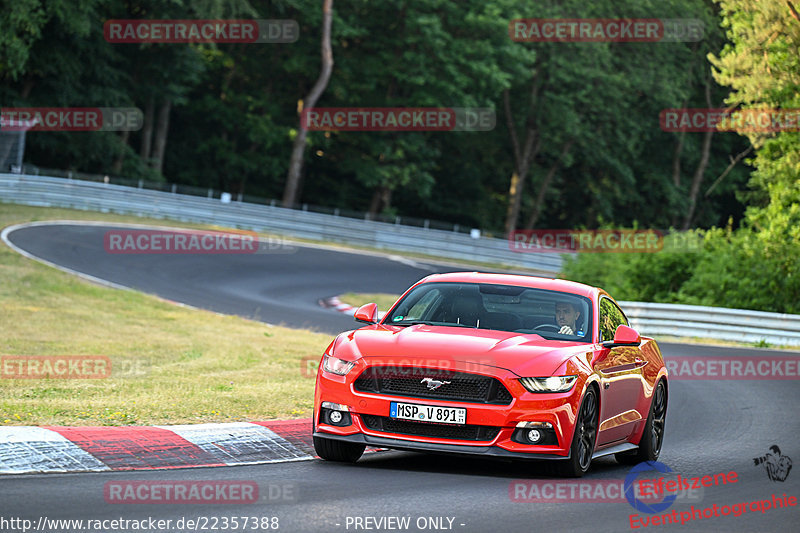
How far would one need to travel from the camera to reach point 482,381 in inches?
336

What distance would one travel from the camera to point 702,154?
69562mm

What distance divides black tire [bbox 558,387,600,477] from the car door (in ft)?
0.39

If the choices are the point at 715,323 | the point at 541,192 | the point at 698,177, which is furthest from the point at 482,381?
the point at 698,177

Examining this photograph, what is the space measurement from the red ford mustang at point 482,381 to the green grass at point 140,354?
76.8 inches

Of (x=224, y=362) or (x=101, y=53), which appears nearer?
(x=224, y=362)

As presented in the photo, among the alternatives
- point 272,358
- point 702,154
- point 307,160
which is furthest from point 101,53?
point 272,358

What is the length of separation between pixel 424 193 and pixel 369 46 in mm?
7459

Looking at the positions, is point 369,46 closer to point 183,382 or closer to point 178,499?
point 183,382

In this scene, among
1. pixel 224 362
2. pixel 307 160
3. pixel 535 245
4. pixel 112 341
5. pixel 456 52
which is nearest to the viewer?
pixel 224 362

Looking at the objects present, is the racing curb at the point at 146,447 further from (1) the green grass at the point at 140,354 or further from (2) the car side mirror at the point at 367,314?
(2) the car side mirror at the point at 367,314

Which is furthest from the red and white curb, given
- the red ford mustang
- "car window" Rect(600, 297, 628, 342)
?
the red ford mustang

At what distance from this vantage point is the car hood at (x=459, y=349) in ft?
28.2

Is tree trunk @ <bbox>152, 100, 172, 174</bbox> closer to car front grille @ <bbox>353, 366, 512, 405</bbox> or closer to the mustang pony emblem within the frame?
car front grille @ <bbox>353, 366, 512, 405</bbox>

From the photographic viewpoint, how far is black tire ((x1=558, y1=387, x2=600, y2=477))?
8.71 metres
